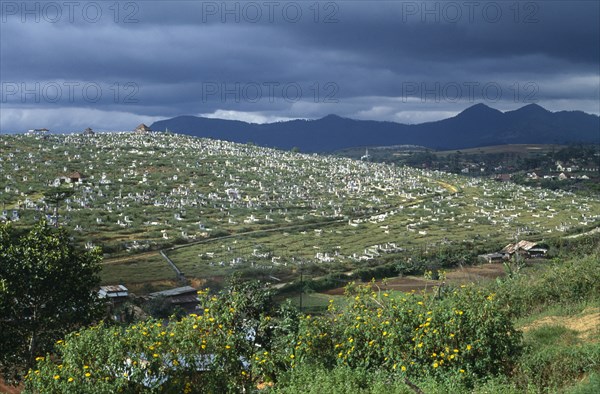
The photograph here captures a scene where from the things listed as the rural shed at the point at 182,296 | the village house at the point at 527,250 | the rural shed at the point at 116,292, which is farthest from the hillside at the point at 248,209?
the rural shed at the point at 116,292

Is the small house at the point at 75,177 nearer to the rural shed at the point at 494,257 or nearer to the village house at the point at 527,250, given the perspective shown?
the rural shed at the point at 494,257

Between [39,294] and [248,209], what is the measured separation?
155 feet

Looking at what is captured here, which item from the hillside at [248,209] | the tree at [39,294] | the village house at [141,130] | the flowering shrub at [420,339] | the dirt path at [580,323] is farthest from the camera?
the village house at [141,130]

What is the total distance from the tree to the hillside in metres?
19.3

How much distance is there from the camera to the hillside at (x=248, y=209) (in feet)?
144

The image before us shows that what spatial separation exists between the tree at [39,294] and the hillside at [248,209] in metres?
19.3

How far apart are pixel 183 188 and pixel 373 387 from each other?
202 ft

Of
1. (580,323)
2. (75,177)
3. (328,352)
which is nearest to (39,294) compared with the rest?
(328,352)

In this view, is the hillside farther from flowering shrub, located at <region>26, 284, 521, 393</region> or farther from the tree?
flowering shrub, located at <region>26, 284, 521, 393</region>

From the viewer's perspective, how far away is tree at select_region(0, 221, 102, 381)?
15.0 meters

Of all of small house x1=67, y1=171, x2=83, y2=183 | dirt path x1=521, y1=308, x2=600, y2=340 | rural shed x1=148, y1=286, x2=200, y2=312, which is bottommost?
rural shed x1=148, y1=286, x2=200, y2=312

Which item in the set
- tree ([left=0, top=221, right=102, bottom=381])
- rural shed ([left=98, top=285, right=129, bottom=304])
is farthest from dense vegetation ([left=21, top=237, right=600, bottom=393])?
rural shed ([left=98, top=285, right=129, bottom=304])

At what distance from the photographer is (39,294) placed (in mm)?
15375

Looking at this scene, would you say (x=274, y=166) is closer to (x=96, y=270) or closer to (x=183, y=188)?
(x=183, y=188)
